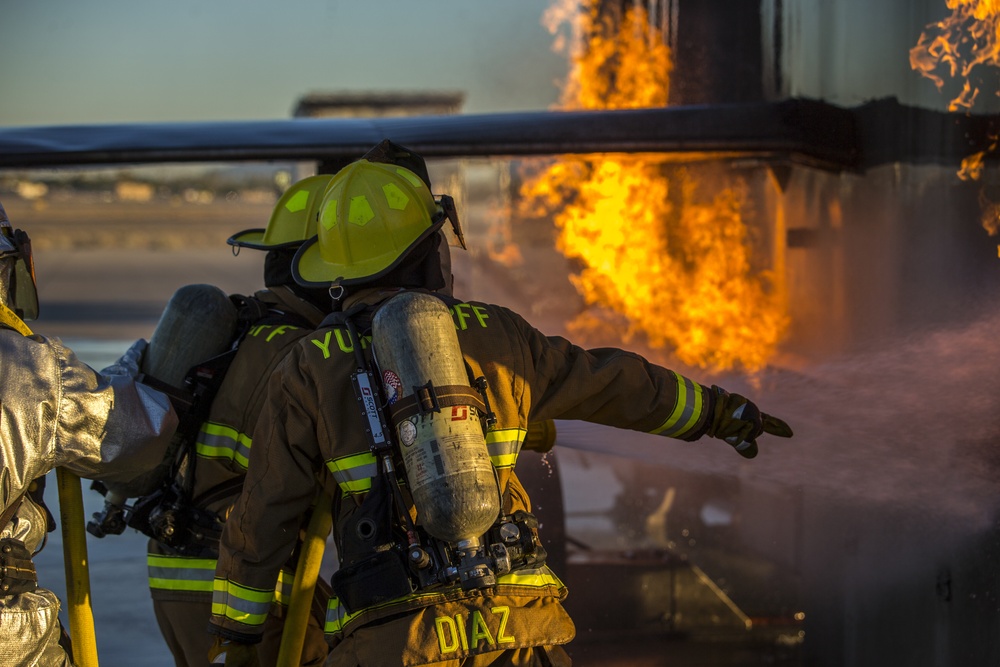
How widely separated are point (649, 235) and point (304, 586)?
425 centimetres

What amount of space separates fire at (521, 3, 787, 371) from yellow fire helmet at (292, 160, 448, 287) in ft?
10.1

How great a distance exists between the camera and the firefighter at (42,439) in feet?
7.04

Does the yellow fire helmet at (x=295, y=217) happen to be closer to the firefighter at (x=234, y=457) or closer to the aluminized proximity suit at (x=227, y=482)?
the firefighter at (x=234, y=457)

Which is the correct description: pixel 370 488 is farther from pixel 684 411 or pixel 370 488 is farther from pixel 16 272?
pixel 16 272

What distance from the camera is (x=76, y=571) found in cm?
261

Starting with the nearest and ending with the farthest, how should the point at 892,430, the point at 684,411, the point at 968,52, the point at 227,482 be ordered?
1. the point at 684,411
2. the point at 227,482
3. the point at 968,52
4. the point at 892,430

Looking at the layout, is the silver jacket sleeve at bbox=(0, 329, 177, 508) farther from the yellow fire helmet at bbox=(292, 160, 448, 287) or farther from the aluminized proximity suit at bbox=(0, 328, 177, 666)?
the yellow fire helmet at bbox=(292, 160, 448, 287)

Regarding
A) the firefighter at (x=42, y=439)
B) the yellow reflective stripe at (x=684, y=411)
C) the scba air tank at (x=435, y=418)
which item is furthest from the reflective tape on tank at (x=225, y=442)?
the yellow reflective stripe at (x=684, y=411)

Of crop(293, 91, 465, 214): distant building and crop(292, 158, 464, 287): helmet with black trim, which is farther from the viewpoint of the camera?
crop(293, 91, 465, 214): distant building

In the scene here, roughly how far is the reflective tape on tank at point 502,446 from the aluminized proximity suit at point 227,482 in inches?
36.2

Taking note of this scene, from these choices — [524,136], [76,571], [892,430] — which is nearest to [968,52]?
[892,430]

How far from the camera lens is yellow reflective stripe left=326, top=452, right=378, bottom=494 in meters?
2.28

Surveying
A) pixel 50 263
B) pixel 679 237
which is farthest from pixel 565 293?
pixel 50 263

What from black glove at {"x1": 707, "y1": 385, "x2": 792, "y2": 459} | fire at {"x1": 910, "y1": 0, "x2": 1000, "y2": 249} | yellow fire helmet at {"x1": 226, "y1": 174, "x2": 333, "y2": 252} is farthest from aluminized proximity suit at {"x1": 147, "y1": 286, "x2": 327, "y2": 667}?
fire at {"x1": 910, "y1": 0, "x2": 1000, "y2": 249}
